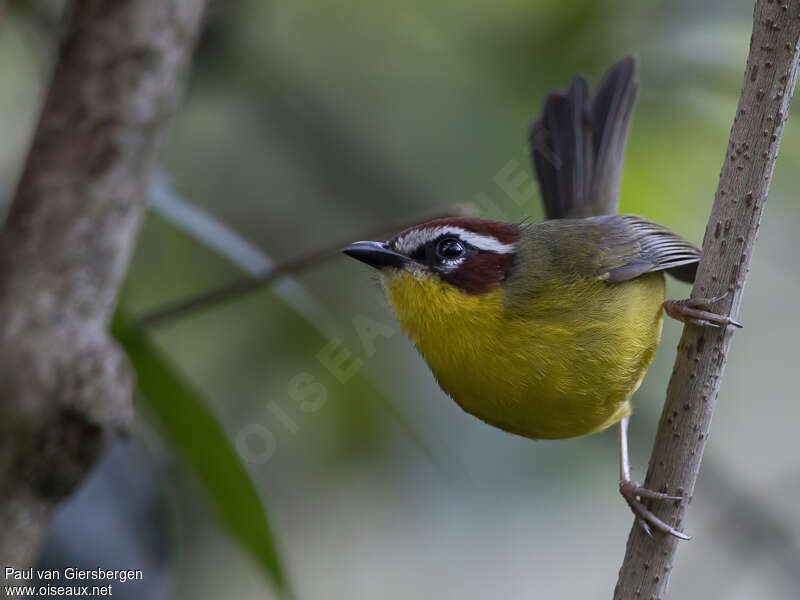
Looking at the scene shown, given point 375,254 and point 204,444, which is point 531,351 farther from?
point 204,444

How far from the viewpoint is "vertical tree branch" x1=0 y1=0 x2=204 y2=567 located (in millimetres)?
2213

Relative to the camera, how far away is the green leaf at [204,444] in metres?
3.05

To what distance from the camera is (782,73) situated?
2336 mm

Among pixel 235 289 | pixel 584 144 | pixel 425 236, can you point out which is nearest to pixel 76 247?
pixel 235 289

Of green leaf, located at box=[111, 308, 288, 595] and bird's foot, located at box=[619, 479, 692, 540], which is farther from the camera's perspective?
green leaf, located at box=[111, 308, 288, 595]

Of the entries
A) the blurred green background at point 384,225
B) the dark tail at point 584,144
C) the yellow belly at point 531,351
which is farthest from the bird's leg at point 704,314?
the dark tail at point 584,144

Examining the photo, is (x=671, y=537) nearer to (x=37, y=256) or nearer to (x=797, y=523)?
(x=37, y=256)

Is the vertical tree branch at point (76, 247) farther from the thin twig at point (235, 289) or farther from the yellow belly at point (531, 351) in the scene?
the yellow belly at point (531, 351)

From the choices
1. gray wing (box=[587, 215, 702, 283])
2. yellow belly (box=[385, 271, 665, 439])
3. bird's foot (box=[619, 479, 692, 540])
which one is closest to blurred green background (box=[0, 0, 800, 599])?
yellow belly (box=[385, 271, 665, 439])

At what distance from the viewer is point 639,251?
3.36 m

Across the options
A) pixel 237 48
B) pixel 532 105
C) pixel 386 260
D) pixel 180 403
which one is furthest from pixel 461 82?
pixel 180 403

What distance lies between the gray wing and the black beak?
0.76 m

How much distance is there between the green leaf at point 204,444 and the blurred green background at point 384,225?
19.4 inches

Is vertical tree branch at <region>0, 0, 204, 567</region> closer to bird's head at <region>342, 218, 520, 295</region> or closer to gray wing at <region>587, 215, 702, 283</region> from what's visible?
bird's head at <region>342, 218, 520, 295</region>
